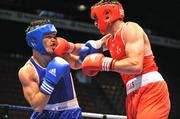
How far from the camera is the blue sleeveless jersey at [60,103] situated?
2.51 metres

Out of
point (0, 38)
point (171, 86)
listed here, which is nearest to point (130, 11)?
point (171, 86)

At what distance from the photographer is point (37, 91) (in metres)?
2.39

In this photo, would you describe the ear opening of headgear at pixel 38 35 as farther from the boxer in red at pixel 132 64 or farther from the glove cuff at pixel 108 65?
the glove cuff at pixel 108 65

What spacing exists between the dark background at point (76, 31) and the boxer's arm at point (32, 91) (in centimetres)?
600

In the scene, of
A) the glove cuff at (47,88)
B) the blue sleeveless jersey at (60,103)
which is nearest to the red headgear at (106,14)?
the blue sleeveless jersey at (60,103)

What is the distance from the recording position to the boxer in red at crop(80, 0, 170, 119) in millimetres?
2314

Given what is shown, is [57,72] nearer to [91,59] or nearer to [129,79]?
[91,59]

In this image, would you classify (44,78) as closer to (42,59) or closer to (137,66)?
(42,59)

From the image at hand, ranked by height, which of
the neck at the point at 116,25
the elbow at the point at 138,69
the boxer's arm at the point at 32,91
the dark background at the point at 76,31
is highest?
the neck at the point at 116,25

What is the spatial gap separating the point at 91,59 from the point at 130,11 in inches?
290

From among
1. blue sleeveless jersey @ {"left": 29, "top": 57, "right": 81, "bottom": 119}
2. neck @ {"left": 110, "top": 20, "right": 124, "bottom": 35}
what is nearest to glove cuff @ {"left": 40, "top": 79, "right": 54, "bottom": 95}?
blue sleeveless jersey @ {"left": 29, "top": 57, "right": 81, "bottom": 119}

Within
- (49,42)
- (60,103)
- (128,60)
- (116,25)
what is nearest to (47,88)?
(60,103)

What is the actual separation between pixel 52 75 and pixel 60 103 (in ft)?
0.87

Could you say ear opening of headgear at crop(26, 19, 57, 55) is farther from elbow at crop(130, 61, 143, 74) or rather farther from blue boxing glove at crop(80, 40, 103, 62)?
elbow at crop(130, 61, 143, 74)
